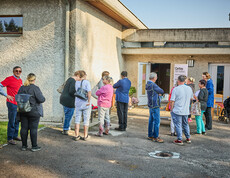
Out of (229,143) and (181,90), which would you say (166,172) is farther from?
(229,143)

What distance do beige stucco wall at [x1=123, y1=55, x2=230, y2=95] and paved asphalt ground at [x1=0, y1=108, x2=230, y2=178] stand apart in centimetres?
664

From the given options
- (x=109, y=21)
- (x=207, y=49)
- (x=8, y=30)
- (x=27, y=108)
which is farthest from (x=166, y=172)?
(x=207, y=49)

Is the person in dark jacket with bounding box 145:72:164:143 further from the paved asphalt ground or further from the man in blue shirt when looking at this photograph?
Result: the man in blue shirt

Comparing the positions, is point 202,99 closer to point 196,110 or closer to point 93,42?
point 196,110

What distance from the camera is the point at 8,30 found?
29.6ft

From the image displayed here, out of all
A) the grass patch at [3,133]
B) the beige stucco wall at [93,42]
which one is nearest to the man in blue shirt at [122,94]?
the beige stucco wall at [93,42]

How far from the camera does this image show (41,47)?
8.64 meters

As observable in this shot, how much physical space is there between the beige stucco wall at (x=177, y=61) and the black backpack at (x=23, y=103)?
949 cm

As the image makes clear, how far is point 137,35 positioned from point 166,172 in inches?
401

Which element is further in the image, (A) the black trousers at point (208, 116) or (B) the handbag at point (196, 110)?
(A) the black trousers at point (208, 116)

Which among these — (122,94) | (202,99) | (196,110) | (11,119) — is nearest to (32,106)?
(11,119)

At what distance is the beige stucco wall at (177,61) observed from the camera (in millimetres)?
13448

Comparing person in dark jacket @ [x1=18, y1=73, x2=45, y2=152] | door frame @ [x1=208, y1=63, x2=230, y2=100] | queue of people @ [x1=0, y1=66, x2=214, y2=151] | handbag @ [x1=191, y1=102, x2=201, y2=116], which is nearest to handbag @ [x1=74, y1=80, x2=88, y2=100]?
queue of people @ [x1=0, y1=66, x2=214, y2=151]

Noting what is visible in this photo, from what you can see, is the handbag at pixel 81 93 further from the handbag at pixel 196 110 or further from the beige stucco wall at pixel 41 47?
the handbag at pixel 196 110
